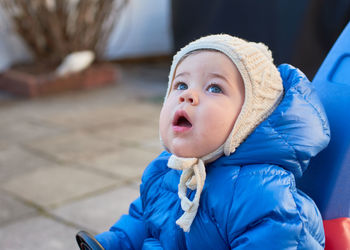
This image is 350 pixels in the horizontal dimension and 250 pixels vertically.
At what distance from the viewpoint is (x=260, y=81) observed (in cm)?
118

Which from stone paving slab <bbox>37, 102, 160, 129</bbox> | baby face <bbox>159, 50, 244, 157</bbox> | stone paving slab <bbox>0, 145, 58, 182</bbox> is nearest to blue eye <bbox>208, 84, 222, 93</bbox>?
baby face <bbox>159, 50, 244, 157</bbox>

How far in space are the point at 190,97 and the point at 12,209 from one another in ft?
4.65

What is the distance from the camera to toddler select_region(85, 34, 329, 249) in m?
1.11

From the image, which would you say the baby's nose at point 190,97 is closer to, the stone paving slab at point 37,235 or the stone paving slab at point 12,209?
the stone paving slab at point 37,235

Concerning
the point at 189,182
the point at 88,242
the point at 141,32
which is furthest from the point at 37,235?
the point at 141,32

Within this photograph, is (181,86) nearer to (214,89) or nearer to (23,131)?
(214,89)

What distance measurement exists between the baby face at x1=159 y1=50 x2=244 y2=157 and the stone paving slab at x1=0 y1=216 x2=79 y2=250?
94 cm

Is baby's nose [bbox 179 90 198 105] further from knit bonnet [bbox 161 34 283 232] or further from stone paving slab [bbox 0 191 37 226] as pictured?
stone paving slab [bbox 0 191 37 226]

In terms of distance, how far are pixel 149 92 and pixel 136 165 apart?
7.24 ft

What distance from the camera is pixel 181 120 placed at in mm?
1193

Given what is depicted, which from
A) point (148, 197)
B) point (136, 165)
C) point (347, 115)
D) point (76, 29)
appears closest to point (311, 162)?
point (347, 115)

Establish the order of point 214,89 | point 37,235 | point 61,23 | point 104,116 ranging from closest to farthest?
1. point 214,89
2. point 37,235
3. point 104,116
4. point 61,23

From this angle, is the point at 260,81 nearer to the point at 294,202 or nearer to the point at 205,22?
the point at 294,202

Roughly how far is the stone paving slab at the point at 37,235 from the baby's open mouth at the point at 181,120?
936 millimetres
